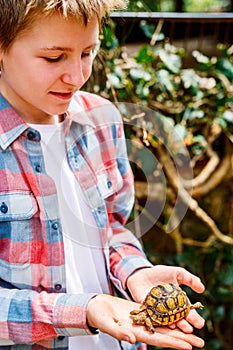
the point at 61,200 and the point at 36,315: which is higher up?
the point at 61,200

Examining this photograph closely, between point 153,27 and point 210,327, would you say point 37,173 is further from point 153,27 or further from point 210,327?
point 210,327

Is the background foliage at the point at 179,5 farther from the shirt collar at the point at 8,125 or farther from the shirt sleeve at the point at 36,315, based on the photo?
the shirt sleeve at the point at 36,315

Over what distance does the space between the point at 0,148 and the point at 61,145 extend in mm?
155

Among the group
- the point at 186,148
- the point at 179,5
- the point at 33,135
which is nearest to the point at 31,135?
the point at 33,135

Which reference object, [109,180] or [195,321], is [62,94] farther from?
[195,321]

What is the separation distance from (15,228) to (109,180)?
269 millimetres

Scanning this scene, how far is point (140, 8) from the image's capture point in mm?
2158

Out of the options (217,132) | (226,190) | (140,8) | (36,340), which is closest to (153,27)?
(140,8)

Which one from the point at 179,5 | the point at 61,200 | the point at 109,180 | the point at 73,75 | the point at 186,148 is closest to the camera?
the point at 73,75

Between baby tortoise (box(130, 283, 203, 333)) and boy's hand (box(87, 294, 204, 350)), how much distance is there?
1 cm

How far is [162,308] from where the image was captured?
131 centimetres

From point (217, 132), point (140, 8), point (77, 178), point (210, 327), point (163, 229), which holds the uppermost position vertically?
point (140, 8)

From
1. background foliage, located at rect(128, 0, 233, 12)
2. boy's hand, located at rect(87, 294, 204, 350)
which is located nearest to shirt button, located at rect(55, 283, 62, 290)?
boy's hand, located at rect(87, 294, 204, 350)

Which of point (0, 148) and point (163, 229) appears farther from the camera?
point (163, 229)
